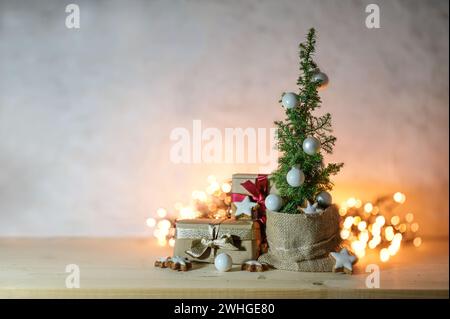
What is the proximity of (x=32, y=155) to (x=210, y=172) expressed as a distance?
750 mm

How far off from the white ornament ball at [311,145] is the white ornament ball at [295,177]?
0.23ft

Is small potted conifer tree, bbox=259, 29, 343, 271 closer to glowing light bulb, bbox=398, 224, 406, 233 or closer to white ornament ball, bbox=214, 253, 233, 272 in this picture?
white ornament ball, bbox=214, 253, 233, 272

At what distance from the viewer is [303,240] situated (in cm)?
176

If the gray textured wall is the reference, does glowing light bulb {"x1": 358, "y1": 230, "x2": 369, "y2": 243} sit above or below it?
below

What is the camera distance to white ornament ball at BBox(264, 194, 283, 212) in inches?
70.9

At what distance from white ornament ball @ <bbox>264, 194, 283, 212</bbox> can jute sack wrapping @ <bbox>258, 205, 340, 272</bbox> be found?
19 mm

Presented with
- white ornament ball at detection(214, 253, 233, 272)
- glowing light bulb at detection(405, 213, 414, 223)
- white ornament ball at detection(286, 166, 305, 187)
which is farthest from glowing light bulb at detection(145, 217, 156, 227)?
glowing light bulb at detection(405, 213, 414, 223)

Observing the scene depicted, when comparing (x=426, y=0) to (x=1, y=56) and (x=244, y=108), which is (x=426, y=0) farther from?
(x=1, y=56)

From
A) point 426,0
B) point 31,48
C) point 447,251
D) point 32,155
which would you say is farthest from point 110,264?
point 426,0

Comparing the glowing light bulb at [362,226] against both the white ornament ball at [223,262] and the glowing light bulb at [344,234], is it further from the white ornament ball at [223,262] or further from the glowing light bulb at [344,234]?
the white ornament ball at [223,262]

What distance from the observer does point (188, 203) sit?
2299mm

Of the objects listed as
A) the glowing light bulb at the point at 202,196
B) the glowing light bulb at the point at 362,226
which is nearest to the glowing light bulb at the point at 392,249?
→ the glowing light bulb at the point at 362,226

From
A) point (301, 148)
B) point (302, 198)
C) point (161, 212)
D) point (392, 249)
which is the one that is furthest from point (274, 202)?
point (161, 212)

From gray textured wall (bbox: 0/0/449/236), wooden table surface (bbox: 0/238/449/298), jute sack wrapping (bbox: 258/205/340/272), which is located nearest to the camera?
wooden table surface (bbox: 0/238/449/298)
